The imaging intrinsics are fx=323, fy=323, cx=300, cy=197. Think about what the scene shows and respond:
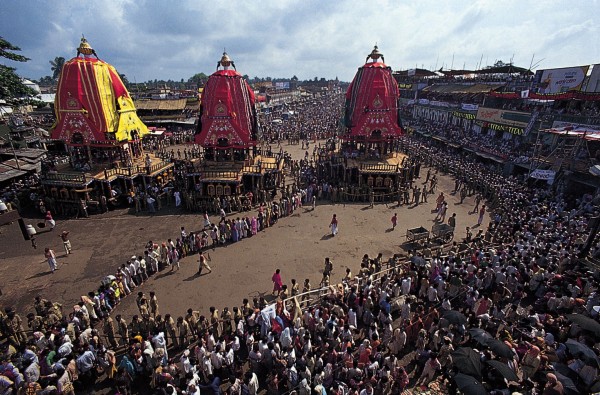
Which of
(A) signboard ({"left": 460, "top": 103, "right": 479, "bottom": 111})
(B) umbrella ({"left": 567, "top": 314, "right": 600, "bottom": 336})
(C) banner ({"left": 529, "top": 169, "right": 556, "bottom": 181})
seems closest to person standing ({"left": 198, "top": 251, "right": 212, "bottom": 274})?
(B) umbrella ({"left": 567, "top": 314, "right": 600, "bottom": 336})

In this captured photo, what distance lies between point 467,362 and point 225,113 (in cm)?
1997

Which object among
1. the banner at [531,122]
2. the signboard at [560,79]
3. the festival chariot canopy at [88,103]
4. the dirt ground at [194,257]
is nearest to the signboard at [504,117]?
the banner at [531,122]

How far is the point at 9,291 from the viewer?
12641 mm

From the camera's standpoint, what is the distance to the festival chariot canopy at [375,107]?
2445 cm

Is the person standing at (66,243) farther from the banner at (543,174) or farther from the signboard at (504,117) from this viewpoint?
the signboard at (504,117)

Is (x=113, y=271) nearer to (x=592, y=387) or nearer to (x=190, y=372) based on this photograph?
(x=190, y=372)

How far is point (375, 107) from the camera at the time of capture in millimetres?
24531

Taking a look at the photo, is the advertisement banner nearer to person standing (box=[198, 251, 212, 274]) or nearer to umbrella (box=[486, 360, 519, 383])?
umbrella (box=[486, 360, 519, 383])

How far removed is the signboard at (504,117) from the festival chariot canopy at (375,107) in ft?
37.3

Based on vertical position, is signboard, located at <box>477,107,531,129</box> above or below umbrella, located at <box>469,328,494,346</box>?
above

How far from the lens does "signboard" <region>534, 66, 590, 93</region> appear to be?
2459 centimetres

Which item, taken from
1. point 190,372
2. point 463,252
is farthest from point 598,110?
point 190,372

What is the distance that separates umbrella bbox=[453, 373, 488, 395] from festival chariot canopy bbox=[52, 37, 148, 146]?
23.3 m

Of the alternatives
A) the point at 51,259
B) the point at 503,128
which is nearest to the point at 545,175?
the point at 503,128
